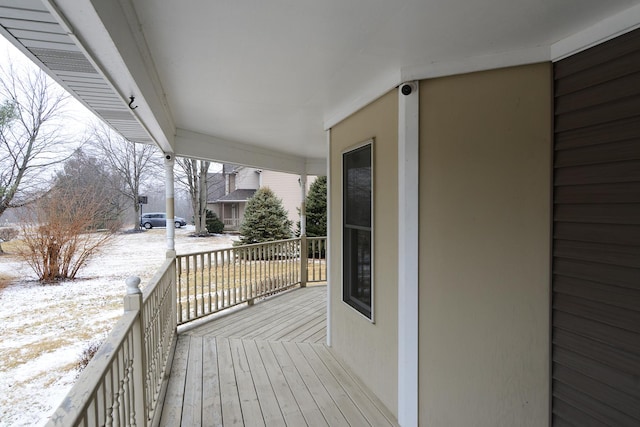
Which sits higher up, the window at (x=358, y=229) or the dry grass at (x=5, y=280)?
the window at (x=358, y=229)

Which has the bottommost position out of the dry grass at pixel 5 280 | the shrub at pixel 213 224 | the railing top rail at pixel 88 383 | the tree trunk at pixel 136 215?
the dry grass at pixel 5 280

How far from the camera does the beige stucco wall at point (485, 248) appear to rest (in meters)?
1.70

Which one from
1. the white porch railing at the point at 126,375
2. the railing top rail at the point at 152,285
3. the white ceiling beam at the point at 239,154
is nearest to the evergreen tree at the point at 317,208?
the white ceiling beam at the point at 239,154

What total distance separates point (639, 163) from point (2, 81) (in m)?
8.35

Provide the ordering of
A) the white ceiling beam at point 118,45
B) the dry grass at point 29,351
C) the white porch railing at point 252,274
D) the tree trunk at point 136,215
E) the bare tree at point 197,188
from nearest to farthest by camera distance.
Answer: the white ceiling beam at point 118,45, the dry grass at point 29,351, the white porch railing at point 252,274, the tree trunk at point 136,215, the bare tree at point 197,188

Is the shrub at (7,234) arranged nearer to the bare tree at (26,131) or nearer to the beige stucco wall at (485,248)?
the bare tree at (26,131)

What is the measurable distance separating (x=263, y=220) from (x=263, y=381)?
26.3 ft

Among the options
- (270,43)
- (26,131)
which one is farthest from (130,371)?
(26,131)

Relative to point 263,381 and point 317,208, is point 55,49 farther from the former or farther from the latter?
point 317,208

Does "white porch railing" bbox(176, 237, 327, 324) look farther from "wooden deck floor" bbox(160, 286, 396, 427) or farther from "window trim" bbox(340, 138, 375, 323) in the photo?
"window trim" bbox(340, 138, 375, 323)

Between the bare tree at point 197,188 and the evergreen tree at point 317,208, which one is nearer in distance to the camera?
the evergreen tree at point 317,208

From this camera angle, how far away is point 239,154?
4703 millimetres

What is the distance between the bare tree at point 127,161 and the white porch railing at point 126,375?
269 inches

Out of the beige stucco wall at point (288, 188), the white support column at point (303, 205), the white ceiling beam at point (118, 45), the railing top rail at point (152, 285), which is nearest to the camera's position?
the white ceiling beam at point (118, 45)
